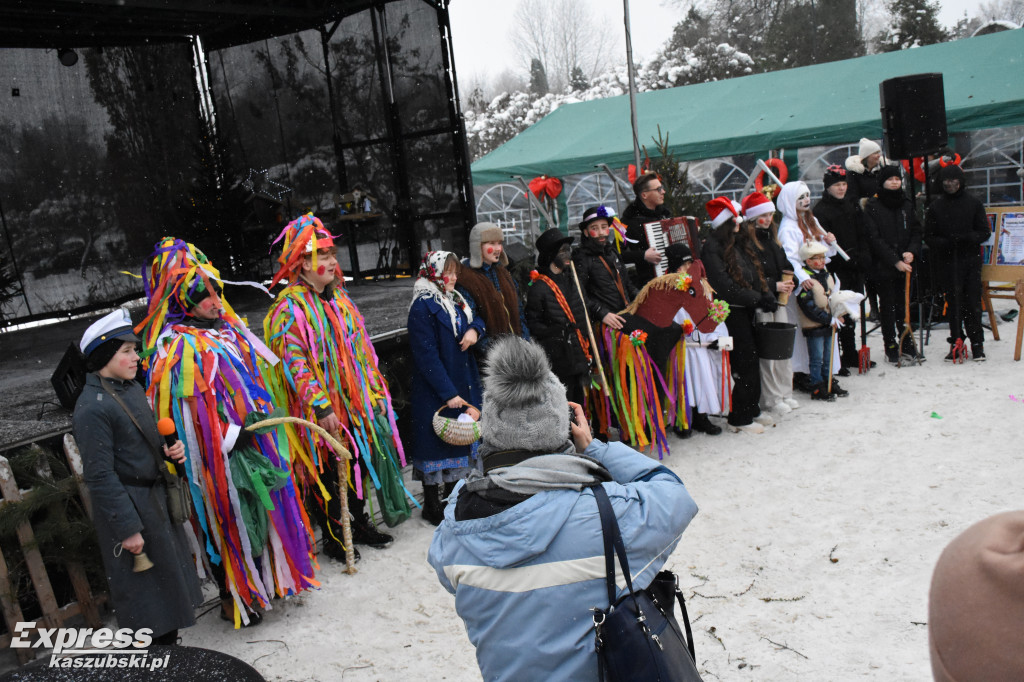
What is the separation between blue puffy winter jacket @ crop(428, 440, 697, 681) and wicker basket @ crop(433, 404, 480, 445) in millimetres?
2503

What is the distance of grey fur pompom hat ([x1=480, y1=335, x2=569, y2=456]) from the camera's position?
1.90 metres

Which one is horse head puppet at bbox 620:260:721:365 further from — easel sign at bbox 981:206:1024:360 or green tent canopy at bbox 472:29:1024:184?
green tent canopy at bbox 472:29:1024:184

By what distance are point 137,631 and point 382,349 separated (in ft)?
9.77

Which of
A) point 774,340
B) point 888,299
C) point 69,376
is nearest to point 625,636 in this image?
point 69,376

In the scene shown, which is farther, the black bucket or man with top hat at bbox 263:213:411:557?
the black bucket

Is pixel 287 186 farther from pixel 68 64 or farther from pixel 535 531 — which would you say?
pixel 535 531

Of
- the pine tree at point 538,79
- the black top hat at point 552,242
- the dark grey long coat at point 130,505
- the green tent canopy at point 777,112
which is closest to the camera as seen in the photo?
the dark grey long coat at point 130,505

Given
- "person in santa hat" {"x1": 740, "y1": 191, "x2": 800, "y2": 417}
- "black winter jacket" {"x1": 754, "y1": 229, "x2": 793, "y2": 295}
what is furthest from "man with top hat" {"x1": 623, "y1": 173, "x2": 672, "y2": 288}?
"black winter jacket" {"x1": 754, "y1": 229, "x2": 793, "y2": 295}

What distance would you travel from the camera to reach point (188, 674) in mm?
1742

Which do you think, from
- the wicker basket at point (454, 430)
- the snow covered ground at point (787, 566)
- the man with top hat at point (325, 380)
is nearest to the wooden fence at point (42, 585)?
the snow covered ground at point (787, 566)

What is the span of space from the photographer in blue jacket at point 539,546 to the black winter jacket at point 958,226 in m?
6.09

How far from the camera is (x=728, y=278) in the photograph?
5633 mm

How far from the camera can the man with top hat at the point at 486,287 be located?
462 centimetres

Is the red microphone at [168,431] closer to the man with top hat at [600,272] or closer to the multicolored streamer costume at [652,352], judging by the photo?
the man with top hat at [600,272]
